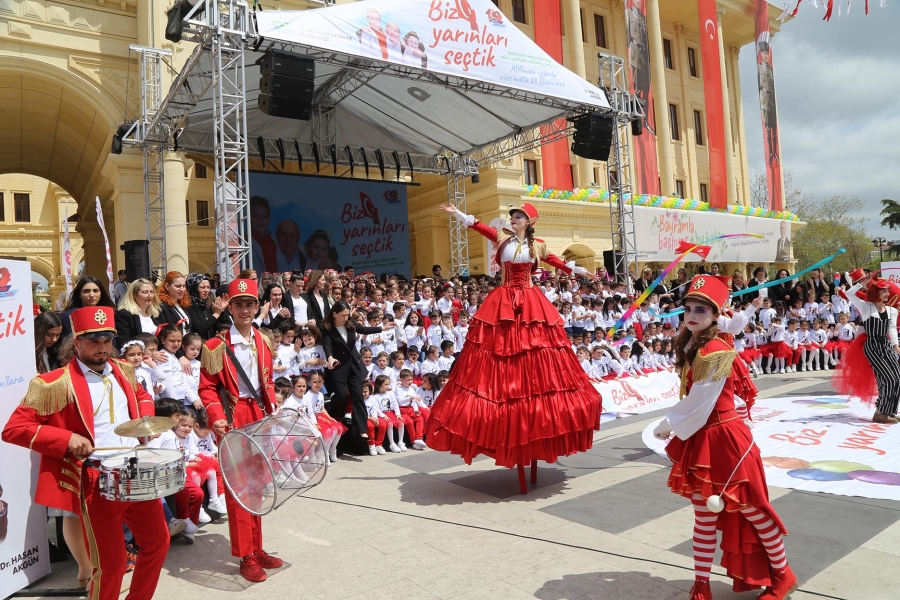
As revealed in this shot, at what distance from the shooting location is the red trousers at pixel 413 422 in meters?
7.73

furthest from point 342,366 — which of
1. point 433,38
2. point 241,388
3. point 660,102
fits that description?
point 660,102

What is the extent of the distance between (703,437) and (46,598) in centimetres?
400

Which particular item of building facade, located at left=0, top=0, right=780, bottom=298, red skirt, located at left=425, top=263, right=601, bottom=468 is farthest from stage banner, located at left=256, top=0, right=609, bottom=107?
red skirt, located at left=425, top=263, right=601, bottom=468

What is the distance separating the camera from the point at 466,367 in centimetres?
552

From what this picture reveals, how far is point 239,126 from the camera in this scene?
439 inches

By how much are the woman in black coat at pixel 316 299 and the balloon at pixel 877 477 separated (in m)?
6.09

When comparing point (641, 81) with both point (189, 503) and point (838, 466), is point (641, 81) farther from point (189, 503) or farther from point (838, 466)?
point (189, 503)

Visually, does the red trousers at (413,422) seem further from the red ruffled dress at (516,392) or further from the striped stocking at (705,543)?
the striped stocking at (705,543)

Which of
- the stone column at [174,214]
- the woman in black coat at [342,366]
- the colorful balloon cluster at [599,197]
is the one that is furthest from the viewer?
the colorful balloon cluster at [599,197]

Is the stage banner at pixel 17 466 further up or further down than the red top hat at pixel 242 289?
further down

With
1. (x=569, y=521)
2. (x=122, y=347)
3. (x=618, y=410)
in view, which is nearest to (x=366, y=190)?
(x=618, y=410)

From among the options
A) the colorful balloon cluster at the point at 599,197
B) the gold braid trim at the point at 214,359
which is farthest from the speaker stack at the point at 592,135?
the gold braid trim at the point at 214,359

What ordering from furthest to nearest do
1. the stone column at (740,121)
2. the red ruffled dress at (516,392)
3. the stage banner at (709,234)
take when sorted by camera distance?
the stone column at (740,121) → the stage banner at (709,234) → the red ruffled dress at (516,392)

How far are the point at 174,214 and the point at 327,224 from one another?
6.11 metres
